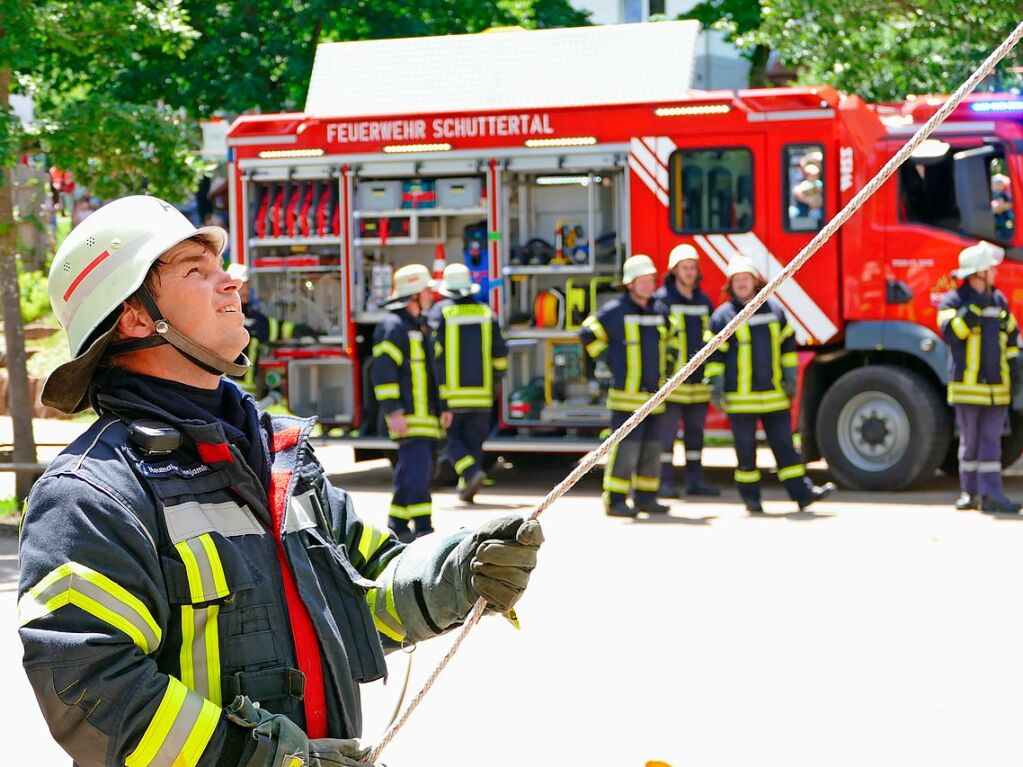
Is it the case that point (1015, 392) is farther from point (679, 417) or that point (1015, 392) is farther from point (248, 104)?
point (248, 104)

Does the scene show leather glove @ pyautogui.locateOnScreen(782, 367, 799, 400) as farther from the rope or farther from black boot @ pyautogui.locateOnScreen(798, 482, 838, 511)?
the rope

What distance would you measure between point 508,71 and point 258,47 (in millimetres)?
8280

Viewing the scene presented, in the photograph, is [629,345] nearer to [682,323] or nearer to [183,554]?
[682,323]

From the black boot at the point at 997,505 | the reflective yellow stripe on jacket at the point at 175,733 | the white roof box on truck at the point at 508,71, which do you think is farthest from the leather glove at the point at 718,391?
the reflective yellow stripe on jacket at the point at 175,733

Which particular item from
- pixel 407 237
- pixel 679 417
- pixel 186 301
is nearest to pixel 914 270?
pixel 679 417

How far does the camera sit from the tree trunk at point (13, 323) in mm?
10906

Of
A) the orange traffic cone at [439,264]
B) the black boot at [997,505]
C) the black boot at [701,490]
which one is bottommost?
the black boot at [701,490]

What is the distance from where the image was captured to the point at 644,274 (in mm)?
11453

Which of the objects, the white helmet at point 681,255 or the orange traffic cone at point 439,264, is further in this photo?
the orange traffic cone at point 439,264

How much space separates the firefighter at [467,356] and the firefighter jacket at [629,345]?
764mm

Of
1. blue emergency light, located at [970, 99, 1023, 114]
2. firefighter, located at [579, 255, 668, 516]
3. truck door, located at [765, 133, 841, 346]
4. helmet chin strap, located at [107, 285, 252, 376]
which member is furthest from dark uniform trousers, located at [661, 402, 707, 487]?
helmet chin strap, located at [107, 285, 252, 376]

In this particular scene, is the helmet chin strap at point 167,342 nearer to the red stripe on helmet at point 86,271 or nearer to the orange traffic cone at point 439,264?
the red stripe on helmet at point 86,271

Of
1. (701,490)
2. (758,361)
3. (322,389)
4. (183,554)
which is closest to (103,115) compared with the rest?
(322,389)

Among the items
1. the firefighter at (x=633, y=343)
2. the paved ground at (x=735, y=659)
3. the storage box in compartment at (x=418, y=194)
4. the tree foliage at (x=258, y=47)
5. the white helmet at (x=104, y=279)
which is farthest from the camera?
the tree foliage at (x=258, y=47)
